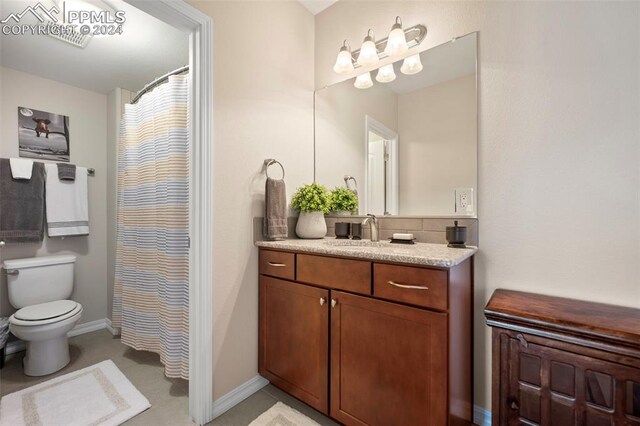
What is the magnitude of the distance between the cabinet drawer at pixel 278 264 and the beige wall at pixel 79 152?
2.15 m

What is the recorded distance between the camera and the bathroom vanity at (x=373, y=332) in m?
1.04

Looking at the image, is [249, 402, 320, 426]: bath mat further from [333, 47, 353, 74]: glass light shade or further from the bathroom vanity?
[333, 47, 353, 74]: glass light shade

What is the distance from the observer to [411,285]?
3.59 ft

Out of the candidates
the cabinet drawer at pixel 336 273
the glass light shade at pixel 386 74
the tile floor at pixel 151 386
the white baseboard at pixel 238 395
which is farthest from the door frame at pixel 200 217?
the glass light shade at pixel 386 74

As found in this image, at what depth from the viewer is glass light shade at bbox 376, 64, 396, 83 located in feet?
5.84

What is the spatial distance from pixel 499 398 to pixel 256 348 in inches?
51.4

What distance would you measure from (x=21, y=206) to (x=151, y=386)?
1874 millimetres

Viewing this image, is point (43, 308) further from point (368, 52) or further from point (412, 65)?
point (412, 65)

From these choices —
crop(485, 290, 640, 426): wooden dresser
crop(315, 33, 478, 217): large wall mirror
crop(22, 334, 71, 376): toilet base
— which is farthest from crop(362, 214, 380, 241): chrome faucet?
crop(22, 334, 71, 376): toilet base

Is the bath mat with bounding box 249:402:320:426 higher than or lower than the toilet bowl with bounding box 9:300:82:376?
lower

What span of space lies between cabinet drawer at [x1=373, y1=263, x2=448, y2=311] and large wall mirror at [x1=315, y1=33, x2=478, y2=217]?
0.63 metres

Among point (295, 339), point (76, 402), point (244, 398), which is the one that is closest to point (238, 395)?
point (244, 398)

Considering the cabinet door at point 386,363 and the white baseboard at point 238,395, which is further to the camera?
the white baseboard at point 238,395

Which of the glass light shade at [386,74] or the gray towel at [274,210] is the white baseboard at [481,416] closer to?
the gray towel at [274,210]
